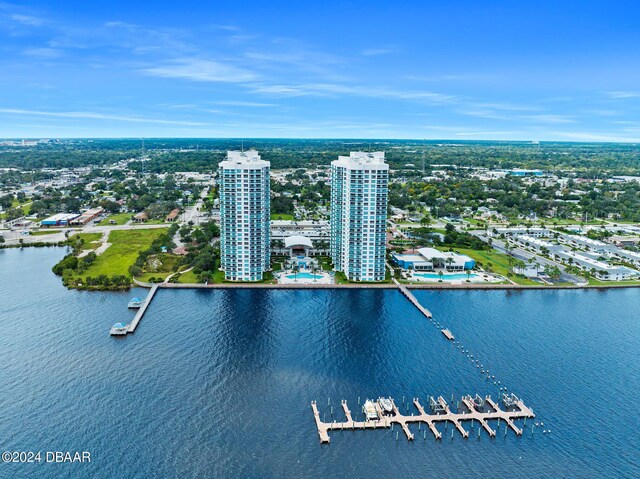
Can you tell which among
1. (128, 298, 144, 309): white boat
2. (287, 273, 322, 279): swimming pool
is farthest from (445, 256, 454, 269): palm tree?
(128, 298, 144, 309): white boat

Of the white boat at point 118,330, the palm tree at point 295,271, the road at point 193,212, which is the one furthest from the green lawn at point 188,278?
the road at point 193,212

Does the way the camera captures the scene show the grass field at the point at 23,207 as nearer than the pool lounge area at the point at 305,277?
No

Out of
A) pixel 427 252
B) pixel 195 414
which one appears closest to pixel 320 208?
pixel 427 252

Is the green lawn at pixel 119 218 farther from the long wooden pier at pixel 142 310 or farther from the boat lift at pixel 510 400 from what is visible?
the boat lift at pixel 510 400

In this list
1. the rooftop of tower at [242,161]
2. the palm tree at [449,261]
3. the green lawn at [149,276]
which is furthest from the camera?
the palm tree at [449,261]

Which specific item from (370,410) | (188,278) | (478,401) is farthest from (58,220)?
(478,401)

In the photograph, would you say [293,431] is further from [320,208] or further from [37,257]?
[320,208]

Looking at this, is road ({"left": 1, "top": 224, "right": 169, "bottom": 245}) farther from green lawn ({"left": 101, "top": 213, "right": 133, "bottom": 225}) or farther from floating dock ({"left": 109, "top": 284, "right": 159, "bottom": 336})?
floating dock ({"left": 109, "top": 284, "right": 159, "bottom": 336})
